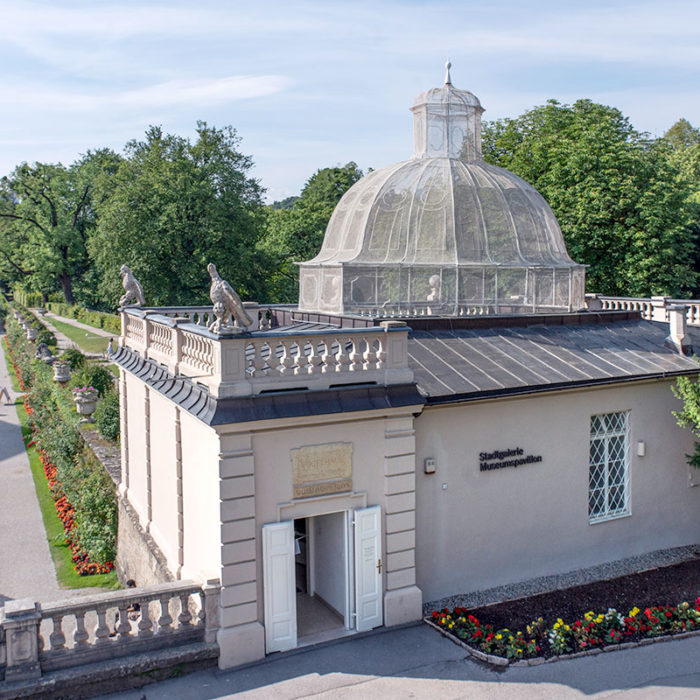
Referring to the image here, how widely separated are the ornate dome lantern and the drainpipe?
107 inches

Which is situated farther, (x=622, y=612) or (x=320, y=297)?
(x=320, y=297)

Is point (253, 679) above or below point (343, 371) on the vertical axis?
below

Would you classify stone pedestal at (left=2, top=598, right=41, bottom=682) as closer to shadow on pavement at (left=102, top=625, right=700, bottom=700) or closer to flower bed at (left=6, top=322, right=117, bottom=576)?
shadow on pavement at (left=102, top=625, right=700, bottom=700)

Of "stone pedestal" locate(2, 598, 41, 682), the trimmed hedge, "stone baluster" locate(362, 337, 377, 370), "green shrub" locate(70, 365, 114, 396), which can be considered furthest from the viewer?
the trimmed hedge

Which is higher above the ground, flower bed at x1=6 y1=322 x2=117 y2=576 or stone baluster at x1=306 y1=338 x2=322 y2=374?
stone baluster at x1=306 y1=338 x2=322 y2=374

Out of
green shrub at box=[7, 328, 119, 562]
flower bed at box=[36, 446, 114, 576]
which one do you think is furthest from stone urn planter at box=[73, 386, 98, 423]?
flower bed at box=[36, 446, 114, 576]

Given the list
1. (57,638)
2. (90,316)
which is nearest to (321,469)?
(57,638)

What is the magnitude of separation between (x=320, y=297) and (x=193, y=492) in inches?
299

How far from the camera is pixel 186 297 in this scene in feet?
127

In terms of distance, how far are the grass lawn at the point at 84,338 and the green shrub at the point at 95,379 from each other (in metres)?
11.4

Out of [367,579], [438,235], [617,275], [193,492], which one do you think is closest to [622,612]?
[367,579]

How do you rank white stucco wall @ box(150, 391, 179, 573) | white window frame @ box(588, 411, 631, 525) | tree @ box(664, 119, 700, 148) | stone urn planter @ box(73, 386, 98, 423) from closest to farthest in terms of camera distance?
white stucco wall @ box(150, 391, 179, 573) < white window frame @ box(588, 411, 631, 525) < stone urn planter @ box(73, 386, 98, 423) < tree @ box(664, 119, 700, 148)

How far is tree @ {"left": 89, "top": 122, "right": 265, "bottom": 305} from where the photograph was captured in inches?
1481

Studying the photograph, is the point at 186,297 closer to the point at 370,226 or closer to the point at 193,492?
the point at 370,226
